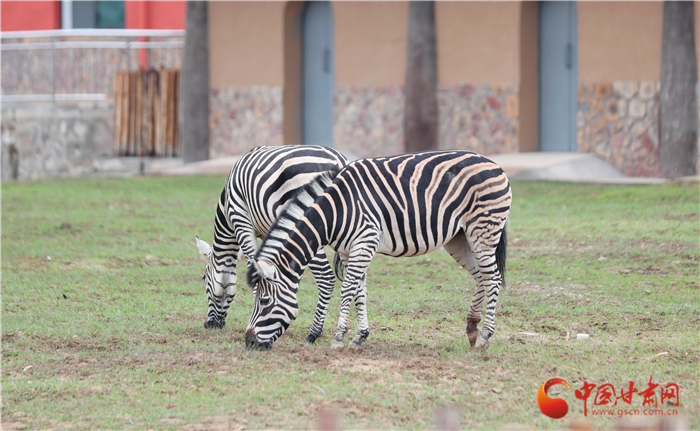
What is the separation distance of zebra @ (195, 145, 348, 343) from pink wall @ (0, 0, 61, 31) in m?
17.0

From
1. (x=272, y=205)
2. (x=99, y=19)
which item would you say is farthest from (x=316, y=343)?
(x=99, y=19)

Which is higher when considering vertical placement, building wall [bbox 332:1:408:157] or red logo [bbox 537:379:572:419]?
building wall [bbox 332:1:408:157]

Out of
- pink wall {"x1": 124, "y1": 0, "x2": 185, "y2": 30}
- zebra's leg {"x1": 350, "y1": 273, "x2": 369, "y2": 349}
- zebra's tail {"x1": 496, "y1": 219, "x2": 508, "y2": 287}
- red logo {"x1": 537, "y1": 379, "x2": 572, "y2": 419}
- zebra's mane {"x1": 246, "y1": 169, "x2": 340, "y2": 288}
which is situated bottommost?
red logo {"x1": 537, "y1": 379, "x2": 572, "y2": 419}

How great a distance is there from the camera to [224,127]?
1745cm

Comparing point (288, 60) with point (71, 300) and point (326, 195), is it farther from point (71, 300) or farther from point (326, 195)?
point (326, 195)

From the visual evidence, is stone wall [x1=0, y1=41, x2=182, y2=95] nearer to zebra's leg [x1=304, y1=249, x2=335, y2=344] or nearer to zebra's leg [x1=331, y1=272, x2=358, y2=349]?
zebra's leg [x1=304, y1=249, x2=335, y2=344]

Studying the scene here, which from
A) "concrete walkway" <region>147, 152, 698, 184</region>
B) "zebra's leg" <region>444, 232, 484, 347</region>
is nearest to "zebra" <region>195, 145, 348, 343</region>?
"zebra's leg" <region>444, 232, 484, 347</region>

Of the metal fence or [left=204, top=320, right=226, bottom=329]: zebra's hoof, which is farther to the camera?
the metal fence

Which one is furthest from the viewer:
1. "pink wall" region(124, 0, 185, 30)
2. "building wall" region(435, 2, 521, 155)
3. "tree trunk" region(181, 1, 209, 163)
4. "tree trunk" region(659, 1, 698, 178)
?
"pink wall" region(124, 0, 185, 30)

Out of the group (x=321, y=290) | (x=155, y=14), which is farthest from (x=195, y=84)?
(x=321, y=290)

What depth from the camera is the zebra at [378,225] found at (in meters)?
5.59

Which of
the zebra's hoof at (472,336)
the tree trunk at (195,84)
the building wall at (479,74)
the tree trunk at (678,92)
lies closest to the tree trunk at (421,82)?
the building wall at (479,74)

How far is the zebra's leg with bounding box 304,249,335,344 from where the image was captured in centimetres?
604

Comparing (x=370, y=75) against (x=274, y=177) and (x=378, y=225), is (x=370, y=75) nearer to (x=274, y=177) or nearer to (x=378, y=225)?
(x=274, y=177)
